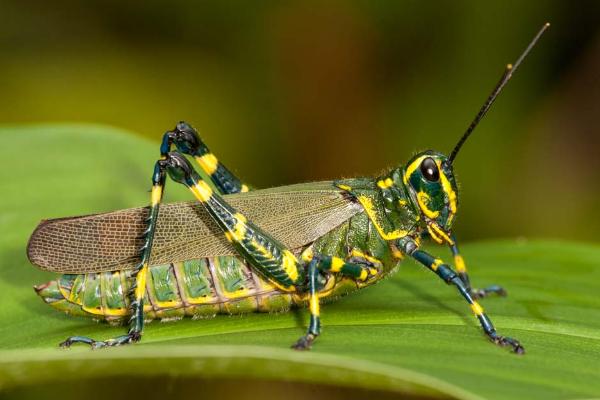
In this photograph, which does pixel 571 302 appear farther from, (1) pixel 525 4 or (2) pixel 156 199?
(1) pixel 525 4

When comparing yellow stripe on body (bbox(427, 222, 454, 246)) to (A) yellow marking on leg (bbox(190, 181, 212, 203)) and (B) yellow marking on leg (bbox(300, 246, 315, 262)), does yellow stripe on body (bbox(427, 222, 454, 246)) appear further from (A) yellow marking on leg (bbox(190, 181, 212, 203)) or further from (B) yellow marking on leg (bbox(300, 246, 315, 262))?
(A) yellow marking on leg (bbox(190, 181, 212, 203))

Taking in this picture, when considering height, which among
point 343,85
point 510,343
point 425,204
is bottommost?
point 510,343

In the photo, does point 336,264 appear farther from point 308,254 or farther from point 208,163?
point 208,163

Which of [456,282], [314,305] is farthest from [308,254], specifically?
[456,282]

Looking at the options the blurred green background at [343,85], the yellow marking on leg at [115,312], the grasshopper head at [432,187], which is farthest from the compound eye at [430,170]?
the blurred green background at [343,85]

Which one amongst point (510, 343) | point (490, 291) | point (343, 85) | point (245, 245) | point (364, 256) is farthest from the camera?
point (343, 85)

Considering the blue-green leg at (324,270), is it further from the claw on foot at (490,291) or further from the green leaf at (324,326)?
the claw on foot at (490,291)

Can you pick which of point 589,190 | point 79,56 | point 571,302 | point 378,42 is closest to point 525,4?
point 378,42
